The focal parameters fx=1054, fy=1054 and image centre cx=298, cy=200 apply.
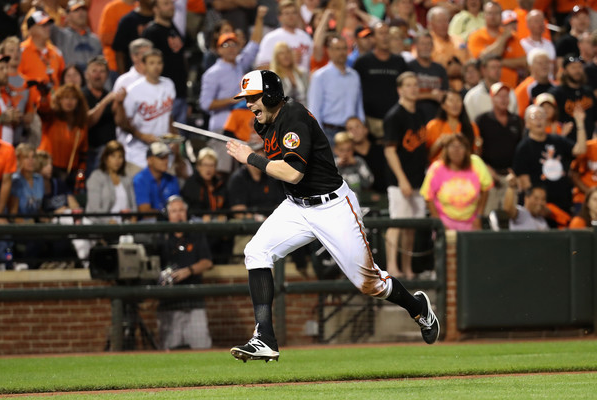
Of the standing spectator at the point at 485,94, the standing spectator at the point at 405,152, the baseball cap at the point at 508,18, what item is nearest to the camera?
the standing spectator at the point at 405,152

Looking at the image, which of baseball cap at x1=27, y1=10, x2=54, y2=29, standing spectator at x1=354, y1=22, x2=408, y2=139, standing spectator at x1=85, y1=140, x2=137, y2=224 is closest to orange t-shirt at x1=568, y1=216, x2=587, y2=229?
standing spectator at x1=354, y1=22, x2=408, y2=139

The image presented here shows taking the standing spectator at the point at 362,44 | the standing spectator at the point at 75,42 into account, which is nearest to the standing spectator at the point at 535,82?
the standing spectator at the point at 362,44

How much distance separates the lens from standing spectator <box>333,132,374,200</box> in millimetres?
12766

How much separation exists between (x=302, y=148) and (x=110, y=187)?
489cm

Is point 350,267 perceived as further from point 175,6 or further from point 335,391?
point 175,6

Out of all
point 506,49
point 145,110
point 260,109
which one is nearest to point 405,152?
point 145,110

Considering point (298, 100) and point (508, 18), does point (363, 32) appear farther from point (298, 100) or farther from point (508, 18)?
point (508, 18)

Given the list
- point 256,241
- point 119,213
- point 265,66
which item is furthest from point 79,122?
point 256,241

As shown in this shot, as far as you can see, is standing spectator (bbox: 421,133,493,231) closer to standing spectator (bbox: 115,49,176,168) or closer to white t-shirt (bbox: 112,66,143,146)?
standing spectator (bbox: 115,49,176,168)

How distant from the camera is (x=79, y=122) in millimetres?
12484

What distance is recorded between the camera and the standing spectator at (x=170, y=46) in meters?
14.1

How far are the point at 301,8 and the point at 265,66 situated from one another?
302 cm

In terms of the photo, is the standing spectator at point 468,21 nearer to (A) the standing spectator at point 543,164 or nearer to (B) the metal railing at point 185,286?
(A) the standing spectator at point 543,164

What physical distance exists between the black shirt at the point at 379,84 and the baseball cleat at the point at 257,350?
22.9 ft
